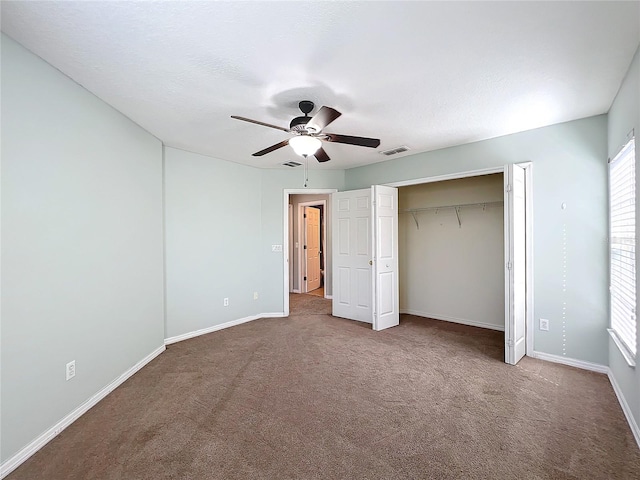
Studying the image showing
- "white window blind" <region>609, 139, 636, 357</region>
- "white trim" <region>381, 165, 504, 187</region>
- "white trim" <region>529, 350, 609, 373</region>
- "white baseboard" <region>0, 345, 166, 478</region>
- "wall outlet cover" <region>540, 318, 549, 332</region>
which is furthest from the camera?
"white trim" <region>381, 165, 504, 187</region>

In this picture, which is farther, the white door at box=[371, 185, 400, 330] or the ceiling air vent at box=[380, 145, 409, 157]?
the white door at box=[371, 185, 400, 330]

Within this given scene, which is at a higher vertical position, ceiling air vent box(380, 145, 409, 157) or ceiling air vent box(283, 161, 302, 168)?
ceiling air vent box(380, 145, 409, 157)

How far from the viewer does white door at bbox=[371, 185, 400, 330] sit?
447 centimetres

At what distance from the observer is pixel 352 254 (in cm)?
501

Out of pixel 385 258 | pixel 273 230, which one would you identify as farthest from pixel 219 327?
pixel 385 258

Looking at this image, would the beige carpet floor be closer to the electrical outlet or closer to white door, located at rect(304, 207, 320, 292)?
the electrical outlet

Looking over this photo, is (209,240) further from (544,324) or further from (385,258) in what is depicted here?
(544,324)

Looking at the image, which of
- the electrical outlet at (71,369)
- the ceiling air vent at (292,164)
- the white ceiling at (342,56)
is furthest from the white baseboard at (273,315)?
the white ceiling at (342,56)

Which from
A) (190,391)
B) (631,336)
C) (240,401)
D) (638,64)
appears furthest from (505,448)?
(638,64)

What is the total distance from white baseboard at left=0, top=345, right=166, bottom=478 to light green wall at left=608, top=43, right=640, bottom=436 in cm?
386

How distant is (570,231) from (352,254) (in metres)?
2.77

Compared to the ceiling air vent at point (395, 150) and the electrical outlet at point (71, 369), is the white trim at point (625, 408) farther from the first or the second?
the electrical outlet at point (71, 369)

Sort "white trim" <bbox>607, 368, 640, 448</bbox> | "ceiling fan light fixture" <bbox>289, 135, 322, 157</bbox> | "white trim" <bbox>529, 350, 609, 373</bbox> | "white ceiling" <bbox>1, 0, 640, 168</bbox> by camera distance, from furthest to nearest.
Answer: "white trim" <bbox>529, 350, 609, 373</bbox> → "ceiling fan light fixture" <bbox>289, 135, 322, 157</bbox> → "white trim" <bbox>607, 368, 640, 448</bbox> → "white ceiling" <bbox>1, 0, 640, 168</bbox>

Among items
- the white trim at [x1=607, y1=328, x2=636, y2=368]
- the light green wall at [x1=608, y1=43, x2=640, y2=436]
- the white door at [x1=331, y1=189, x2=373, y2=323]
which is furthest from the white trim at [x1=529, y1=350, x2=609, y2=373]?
the white door at [x1=331, y1=189, x2=373, y2=323]
